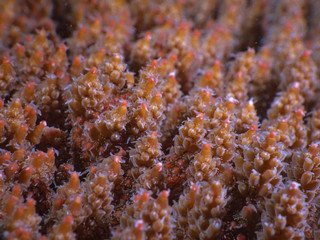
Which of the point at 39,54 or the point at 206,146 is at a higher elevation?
the point at 39,54

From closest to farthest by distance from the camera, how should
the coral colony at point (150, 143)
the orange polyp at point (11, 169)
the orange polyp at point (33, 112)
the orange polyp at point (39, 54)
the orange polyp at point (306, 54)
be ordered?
the coral colony at point (150, 143), the orange polyp at point (11, 169), the orange polyp at point (33, 112), the orange polyp at point (39, 54), the orange polyp at point (306, 54)

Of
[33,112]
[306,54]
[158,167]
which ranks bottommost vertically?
[158,167]

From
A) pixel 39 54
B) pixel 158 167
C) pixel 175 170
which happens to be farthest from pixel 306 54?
pixel 39 54

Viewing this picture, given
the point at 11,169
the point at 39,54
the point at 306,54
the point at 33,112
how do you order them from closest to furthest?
the point at 11,169 → the point at 33,112 → the point at 39,54 → the point at 306,54

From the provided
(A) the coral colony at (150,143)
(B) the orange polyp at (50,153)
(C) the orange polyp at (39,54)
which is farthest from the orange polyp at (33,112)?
(C) the orange polyp at (39,54)

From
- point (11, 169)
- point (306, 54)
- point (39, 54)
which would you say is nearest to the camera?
point (11, 169)

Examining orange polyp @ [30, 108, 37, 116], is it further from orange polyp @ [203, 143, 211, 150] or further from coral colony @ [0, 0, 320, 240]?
orange polyp @ [203, 143, 211, 150]

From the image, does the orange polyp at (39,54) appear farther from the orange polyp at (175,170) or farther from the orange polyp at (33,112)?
the orange polyp at (175,170)

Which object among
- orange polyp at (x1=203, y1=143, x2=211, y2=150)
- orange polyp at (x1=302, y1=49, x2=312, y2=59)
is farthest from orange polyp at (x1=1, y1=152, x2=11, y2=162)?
orange polyp at (x1=302, y1=49, x2=312, y2=59)

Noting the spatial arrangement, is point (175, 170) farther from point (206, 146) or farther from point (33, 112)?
point (33, 112)

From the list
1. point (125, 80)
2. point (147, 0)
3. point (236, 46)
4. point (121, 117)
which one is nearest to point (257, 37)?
point (236, 46)
